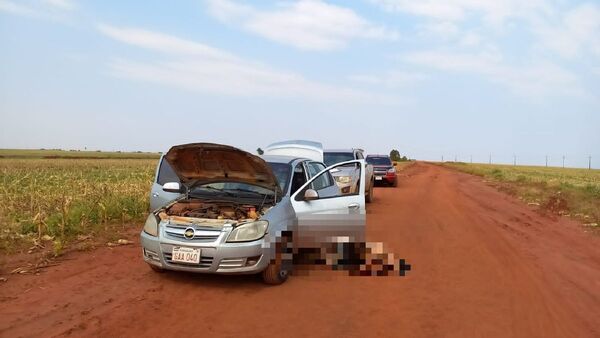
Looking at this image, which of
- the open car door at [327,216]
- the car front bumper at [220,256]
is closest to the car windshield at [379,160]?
the open car door at [327,216]

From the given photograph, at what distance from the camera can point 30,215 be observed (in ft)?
34.4

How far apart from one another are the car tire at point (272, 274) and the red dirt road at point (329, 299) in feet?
0.32

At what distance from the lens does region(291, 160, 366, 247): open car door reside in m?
7.48

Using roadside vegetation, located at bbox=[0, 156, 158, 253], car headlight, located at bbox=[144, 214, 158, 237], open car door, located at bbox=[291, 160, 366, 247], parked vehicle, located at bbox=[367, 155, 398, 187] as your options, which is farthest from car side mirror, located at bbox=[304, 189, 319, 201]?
parked vehicle, located at bbox=[367, 155, 398, 187]

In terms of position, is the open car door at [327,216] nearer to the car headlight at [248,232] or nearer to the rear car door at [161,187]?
the car headlight at [248,232]

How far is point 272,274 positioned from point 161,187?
11.1 feet

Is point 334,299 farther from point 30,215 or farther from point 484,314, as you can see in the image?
point 30,215

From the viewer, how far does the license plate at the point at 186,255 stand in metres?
6.38

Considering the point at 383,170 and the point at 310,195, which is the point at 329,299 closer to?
the point at 310,195

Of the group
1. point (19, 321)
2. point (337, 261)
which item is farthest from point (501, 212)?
point (19, 321)

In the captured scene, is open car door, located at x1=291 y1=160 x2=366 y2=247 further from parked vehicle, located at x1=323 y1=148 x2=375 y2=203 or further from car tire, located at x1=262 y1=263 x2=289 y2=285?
parked vehicle, located at x1=323 y1=148 x2=375 y2=203

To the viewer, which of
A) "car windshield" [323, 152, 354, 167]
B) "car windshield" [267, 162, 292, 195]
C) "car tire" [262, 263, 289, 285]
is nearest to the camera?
"car tire" [262, 263, 289, 285]

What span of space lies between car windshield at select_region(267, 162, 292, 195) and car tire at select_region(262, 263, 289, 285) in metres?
1.21

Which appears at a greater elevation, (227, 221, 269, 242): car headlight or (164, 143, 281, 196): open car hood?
(164, 143, 281, 196): open car hood
